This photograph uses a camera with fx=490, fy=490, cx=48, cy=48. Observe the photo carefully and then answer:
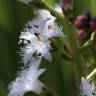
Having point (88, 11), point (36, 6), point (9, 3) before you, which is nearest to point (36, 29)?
point (36, 6)

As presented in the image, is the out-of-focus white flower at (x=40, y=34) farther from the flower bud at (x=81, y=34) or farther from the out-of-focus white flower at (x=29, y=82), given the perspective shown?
the flower bud at (x=81, y=34)

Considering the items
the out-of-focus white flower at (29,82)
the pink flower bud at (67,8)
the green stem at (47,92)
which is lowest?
the green stem at (47,92)

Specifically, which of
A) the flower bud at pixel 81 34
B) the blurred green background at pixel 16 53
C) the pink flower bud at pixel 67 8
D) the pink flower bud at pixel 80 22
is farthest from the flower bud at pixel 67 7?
the blurred green background at pixel 16 53

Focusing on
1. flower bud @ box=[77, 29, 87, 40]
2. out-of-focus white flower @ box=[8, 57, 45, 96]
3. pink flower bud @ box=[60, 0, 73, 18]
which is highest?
flower bud @ box=[77, 29, 87, 40]

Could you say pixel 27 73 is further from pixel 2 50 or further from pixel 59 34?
pixel 2 50

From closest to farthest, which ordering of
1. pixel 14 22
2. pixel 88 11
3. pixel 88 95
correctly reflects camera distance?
pixel 88 95 < pixel 88 11 < pixel 14 22

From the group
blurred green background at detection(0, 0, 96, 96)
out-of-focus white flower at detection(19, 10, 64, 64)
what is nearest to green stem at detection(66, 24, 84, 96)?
out-of-focus white flower at detection(19, 10, 64, 64)

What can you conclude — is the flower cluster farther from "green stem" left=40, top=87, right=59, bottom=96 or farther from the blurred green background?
the blurred green background
